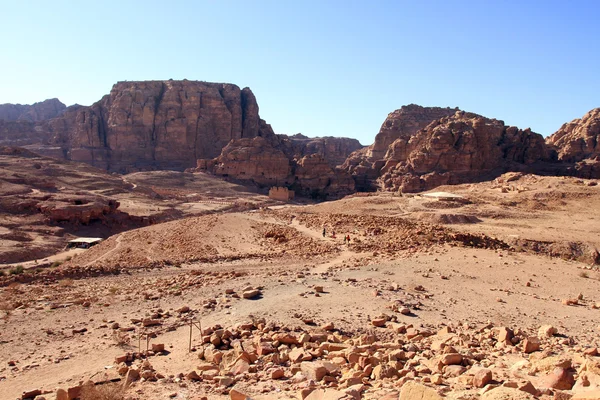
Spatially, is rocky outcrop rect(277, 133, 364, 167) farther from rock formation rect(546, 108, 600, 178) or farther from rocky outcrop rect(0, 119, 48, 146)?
rocky outcrop rect(0, 119, 48, 146)

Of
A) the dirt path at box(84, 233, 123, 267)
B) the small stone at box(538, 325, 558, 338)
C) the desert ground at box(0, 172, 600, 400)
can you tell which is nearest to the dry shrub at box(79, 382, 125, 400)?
the desert ground at box(0, 172, 600, 400)

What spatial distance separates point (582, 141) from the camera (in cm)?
6700

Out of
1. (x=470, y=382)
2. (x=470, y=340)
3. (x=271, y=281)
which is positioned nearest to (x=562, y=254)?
(x=271, y=281)

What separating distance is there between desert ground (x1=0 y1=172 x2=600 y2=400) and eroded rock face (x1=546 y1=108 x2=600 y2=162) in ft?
140

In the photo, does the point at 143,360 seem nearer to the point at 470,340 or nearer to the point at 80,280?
the point at 470,340

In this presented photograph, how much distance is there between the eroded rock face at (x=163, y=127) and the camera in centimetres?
9500

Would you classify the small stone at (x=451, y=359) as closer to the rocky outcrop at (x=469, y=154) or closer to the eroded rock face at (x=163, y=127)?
the rocky outcrop at (x=469, y=154)

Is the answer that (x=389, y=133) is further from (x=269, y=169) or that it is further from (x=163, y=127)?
(x=163, y=127)

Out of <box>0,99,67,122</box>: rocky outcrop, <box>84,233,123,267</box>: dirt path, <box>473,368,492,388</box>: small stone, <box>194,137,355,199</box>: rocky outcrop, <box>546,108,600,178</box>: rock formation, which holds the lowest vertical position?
<box>84,233,123,267</box>: dirt path

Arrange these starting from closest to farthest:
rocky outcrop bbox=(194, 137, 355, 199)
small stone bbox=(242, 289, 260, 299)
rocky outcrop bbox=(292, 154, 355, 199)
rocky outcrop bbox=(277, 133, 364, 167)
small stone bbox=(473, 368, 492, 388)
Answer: small stone bbox=(473, 368, 492, 388)
small stone bbox=(242, 289, 260, 299)
rocky outcrop bbox=(292, 154, 355, 199)
rocky outcrop bbox=(194, 137, 355, 199)
rocky outcrop bbox=(277, 133, 364, 167)

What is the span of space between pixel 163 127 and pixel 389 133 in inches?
1741

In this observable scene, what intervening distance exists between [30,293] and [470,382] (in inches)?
563

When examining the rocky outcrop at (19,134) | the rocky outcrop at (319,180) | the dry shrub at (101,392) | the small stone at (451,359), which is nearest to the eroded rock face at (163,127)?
the rocky outcrop at (19,134)

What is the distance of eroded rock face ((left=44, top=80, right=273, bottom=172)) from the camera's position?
95000 mm
